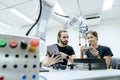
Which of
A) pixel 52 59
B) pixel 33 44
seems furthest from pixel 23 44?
pixel 52 59

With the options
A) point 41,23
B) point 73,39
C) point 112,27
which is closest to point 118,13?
point 112,27

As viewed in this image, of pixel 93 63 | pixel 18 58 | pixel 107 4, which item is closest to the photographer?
pixel 18 58

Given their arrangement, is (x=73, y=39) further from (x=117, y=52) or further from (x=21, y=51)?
(x=21, y=51)

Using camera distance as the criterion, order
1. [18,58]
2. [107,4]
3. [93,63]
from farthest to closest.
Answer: [107,4] < [93,63] < [18,58]

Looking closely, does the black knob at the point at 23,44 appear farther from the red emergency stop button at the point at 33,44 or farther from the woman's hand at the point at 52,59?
the woman's hand at the point at 52,59

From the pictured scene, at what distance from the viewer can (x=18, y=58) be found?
37 cm

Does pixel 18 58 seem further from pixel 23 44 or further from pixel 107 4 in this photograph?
pixel 107 4

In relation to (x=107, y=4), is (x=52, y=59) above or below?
below

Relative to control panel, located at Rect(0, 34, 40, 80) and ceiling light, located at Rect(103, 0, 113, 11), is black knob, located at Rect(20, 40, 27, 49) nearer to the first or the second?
control panel, located at Rect(0, 34, 40, 80)

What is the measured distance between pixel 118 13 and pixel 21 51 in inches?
163

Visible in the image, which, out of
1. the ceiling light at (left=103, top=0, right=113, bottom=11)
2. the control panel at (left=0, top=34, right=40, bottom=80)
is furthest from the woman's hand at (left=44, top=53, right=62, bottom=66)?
the ceiling light at (left=103, top=0, right=113, bottom=11)

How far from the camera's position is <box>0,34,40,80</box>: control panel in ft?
1.15

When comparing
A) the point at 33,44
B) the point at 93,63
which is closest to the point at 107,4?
the point at 93,63

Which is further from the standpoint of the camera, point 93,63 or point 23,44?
point 93,63
